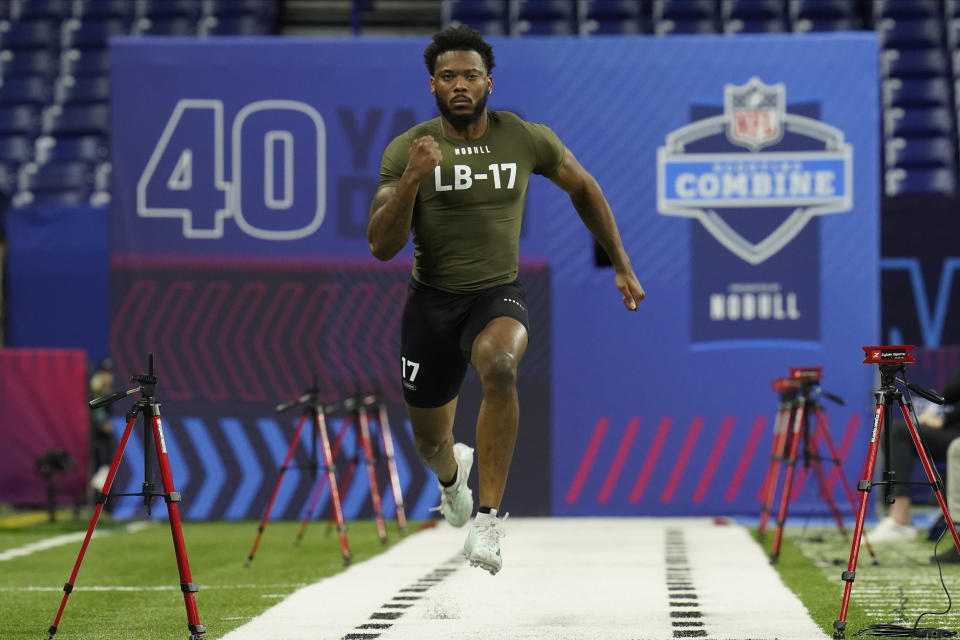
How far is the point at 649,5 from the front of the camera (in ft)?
52.1

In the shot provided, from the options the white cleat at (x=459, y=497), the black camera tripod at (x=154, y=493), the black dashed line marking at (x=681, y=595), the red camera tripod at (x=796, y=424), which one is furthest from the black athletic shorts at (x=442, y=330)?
the red camera tripod at (x=796, y=424)

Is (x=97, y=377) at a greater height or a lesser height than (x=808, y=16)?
lesser

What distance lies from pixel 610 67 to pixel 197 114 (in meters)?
3.25

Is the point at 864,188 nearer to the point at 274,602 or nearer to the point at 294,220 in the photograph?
the point at 294,220

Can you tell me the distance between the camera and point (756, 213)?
36.3 ft

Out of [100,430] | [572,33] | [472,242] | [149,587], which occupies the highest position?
[572,33]

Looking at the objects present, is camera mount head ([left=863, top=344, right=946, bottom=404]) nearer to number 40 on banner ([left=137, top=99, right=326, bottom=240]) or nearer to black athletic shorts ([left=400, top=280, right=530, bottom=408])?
black athletic shorts ([left=400, top=280, right=530, bottom=408])

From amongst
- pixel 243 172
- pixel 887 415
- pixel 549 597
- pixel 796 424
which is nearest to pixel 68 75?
pixel 243 172

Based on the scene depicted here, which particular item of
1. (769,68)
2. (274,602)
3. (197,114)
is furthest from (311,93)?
(274,602)

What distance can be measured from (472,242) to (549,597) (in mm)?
1752

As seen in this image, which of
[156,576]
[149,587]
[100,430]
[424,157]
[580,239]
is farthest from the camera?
[100,430]

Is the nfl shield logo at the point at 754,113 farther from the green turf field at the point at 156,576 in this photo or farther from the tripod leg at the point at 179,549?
the tripod leg at the point at 179,549

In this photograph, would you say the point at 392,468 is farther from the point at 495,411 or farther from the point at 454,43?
the point at 454,43

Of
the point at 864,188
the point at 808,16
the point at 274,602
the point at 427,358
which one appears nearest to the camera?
the point at 427,358
